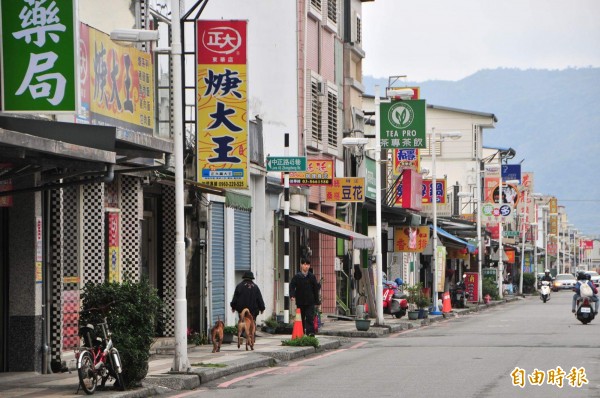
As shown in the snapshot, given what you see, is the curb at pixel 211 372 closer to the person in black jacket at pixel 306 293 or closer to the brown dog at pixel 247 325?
the brown dog at pixel 247 325

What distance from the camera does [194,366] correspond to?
71.3 feet

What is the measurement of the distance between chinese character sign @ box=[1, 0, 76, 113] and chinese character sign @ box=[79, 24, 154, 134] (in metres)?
3.16

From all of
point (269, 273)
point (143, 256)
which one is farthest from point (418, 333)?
point (143, 256)

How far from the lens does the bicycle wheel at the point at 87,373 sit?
1712 centimetres

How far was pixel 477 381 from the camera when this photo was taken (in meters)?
19.1

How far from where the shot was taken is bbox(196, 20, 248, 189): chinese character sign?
1014 inches

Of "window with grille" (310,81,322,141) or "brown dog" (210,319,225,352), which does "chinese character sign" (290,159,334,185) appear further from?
"brown dog" (210,319,225,352)

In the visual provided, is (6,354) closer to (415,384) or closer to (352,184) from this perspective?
(415,384)

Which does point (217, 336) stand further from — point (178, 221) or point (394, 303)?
point (394, 303)

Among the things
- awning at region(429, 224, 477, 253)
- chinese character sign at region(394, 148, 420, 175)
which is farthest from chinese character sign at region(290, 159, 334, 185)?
awning at region(429, 224, 477, 253)

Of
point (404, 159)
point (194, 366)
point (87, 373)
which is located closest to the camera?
point (87, 373)

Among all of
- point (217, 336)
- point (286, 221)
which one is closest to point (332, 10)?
point (286, 221)

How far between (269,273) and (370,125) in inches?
950

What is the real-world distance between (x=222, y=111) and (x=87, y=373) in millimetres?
9854
